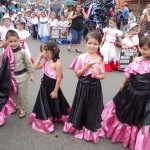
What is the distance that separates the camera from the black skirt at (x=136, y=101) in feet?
10.1

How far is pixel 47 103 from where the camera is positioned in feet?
11.7

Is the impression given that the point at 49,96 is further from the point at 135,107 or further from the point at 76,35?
the point at 76,35

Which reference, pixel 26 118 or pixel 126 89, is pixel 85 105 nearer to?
pixel 126 89

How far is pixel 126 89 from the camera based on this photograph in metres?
3.25

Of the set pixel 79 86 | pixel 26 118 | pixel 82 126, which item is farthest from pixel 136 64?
pixel 26 118

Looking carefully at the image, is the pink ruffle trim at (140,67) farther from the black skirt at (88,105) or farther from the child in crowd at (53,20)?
the child in crowd at (53,20)

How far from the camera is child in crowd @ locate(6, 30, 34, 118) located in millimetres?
3523

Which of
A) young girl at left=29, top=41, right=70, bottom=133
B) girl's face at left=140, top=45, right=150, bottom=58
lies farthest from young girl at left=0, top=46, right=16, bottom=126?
girl's face at left=140, top=45, right=150, bottom=58

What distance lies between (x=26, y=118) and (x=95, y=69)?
5.15 ft

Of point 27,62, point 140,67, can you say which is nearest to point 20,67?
point 27,62

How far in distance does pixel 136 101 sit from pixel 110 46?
3790 mm

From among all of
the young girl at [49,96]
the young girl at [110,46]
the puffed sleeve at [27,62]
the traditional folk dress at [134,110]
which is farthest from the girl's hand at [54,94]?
the young girl at [110,46]

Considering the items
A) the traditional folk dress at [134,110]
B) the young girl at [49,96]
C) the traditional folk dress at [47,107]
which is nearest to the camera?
the traditional folk dress at [134,110]

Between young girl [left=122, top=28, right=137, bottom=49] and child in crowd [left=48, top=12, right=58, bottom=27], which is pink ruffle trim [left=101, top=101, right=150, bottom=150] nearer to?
young girl [left=122, top=28, right=137, bottom=49]
